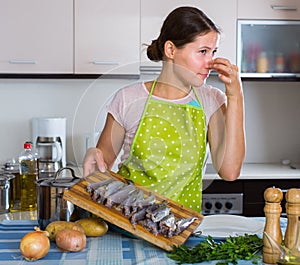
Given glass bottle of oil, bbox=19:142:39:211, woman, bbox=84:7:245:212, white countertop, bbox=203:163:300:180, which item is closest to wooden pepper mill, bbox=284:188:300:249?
woman, bbox=84:7:245:212

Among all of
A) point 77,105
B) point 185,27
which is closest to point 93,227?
point 185,27

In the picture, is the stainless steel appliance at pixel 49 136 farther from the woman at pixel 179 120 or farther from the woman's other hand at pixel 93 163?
the woman's other hand at pixel 93 163

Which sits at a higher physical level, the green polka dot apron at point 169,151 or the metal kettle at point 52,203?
the green polka dot apron at point 169,151

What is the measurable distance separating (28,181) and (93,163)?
1.54ft

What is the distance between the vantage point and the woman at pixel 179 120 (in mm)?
1796

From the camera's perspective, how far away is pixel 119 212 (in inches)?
63.9

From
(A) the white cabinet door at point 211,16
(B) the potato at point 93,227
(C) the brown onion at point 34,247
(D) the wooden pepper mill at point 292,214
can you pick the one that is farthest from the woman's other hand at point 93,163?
(A) the white cabinet door at point 211,16

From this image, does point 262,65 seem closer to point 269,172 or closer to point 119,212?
point 269,172

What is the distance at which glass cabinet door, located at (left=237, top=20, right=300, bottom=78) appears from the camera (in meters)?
3.50

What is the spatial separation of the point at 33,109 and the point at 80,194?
2125 millimetres

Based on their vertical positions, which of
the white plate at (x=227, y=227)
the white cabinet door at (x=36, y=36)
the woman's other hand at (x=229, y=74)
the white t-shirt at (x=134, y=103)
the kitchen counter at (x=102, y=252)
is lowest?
the kitchen counter at (x=102, y=252)

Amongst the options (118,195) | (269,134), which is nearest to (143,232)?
(118,195)

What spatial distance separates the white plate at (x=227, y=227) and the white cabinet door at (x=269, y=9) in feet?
6.17

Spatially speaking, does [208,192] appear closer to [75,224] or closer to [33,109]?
[33,109]
